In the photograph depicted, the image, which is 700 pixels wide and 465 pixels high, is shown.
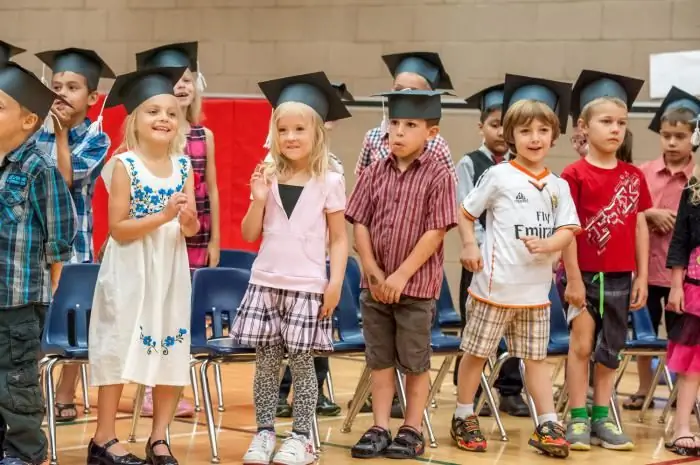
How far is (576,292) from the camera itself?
5770 mm

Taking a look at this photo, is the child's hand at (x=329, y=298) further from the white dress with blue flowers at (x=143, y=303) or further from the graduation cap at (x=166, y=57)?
the graduation cap at (x=166, y=57)

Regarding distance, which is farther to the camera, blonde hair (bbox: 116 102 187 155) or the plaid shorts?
the plaid shorts

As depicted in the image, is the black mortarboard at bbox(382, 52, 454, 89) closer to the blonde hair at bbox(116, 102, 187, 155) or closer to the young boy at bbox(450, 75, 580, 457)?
the young boy at bbox(450, 75, 580, 457)

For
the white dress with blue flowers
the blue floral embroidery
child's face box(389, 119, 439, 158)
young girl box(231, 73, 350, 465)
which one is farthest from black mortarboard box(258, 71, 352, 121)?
the blue floral embroidery

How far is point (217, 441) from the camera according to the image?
5629 millimetres

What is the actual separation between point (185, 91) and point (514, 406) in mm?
2474

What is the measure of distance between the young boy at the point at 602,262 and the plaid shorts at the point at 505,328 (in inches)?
10.6

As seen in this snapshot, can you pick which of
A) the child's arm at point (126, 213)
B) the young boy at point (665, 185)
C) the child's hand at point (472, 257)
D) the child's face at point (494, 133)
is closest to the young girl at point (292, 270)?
the child's arm at point (126, 213)

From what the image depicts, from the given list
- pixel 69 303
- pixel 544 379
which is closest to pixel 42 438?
pixel 69 303

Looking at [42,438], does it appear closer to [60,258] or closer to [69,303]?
[60,258]

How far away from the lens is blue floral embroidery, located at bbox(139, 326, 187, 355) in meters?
4.79

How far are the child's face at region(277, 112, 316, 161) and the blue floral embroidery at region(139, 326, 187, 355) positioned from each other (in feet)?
2.88

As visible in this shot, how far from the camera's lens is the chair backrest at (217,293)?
566cm

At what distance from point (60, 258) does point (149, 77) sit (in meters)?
0.93
